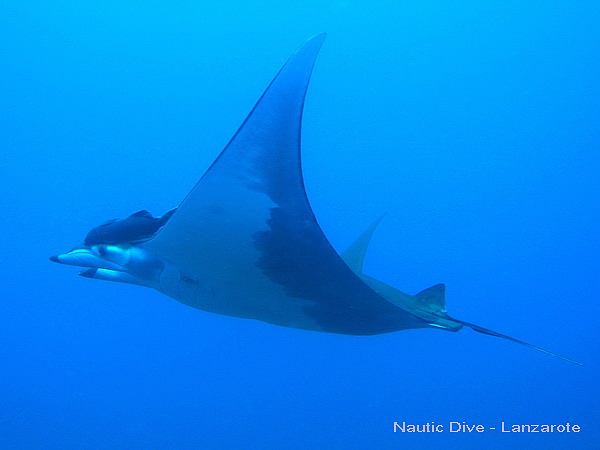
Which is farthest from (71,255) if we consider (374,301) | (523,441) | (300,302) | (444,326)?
(523,441)

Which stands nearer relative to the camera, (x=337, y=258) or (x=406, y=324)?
(x=337, y=258)

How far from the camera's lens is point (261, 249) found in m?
2.12

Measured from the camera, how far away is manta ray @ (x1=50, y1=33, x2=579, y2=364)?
1707mm

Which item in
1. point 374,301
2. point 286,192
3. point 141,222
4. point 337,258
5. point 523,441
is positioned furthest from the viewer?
point 523,441

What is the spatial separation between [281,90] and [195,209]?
68 centimetres

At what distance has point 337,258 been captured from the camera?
78.3 inches

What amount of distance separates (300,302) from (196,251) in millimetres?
605

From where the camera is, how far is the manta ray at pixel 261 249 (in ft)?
5.60

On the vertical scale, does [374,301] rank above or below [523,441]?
below

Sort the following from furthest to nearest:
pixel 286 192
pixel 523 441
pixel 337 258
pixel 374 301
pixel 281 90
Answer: pixel 523 441, pixel 374 301, pixel 337 258, pixel 286 192, pixel 281 90

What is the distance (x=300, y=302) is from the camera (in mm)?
2369

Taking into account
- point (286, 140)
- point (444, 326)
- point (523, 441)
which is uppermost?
point (523, 441)

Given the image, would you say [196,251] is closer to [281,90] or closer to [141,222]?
[141,222]

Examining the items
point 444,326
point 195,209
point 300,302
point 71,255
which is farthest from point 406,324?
point 71,255
